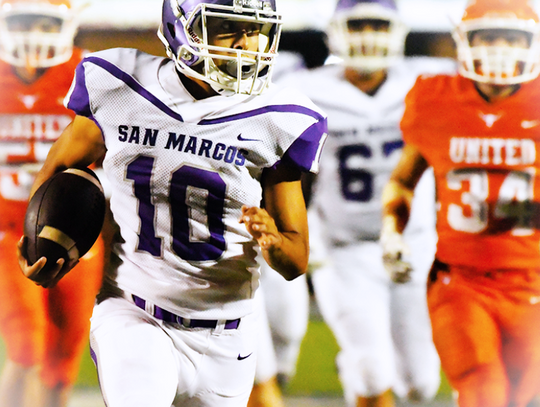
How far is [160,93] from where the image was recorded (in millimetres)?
1253

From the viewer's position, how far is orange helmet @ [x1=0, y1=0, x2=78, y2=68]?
1.92 meters

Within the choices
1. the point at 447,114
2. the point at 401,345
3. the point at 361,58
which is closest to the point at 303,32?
the point at 361,58

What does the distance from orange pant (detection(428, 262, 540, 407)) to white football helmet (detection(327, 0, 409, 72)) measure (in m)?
0.71

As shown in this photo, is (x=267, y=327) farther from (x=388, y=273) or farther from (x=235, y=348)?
(x=235, y=348)

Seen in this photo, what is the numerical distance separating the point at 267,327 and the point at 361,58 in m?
0.94

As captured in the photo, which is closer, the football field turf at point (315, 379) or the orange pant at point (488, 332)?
the orange pant at point (488, 332)

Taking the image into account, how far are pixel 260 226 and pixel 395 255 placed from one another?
939 millimetres

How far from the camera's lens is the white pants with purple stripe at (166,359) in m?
1.10

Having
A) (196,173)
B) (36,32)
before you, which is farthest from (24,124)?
(196,173)

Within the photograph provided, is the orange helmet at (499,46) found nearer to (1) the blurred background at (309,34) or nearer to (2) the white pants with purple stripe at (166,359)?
(1) the blurred background at (309,34)

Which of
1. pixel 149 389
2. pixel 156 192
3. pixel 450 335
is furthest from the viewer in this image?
pixel 450 335

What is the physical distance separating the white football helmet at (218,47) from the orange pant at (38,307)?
3.16 feet

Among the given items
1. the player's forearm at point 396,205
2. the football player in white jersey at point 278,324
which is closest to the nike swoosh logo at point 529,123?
the player's forearm at point 396,205

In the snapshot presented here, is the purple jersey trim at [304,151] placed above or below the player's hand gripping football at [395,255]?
above
